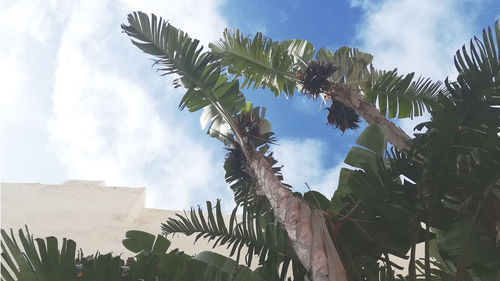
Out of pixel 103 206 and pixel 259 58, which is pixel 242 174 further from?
pixel 103 206

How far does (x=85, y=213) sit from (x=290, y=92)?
→ 3.93m

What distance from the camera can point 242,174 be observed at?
3.54 metres

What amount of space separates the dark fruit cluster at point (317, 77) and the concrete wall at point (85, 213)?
2.83 meters

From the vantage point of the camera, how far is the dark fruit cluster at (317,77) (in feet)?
14.9

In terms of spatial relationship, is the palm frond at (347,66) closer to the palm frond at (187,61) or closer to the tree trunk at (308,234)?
the palm frond at (187,61)

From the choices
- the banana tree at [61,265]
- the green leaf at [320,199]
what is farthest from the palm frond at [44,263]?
the green leaf at [320,199]

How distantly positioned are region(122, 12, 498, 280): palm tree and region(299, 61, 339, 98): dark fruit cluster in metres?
0.01

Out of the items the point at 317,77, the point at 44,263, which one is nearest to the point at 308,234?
the point at 44,263

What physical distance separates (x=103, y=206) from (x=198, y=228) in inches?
187

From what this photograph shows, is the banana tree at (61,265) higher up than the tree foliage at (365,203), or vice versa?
the tree foliage at (365,203)

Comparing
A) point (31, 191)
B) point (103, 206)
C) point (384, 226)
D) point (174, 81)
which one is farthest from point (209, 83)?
point (31, 191)

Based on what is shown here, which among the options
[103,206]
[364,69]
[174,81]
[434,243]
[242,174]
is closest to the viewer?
[434,243]

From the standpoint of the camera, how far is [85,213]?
7.03 metres

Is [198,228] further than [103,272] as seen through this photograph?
Yes
